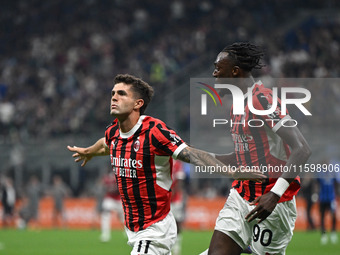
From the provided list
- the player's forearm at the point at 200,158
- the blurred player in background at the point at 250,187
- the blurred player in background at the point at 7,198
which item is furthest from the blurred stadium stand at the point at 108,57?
the player's forearm at the point at 200,158

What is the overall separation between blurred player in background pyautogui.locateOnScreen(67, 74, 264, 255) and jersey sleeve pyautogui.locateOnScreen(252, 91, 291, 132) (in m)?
0.73

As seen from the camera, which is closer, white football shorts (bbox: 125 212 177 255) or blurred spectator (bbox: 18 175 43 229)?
white football shorts (bbox: 125 212 177 255)

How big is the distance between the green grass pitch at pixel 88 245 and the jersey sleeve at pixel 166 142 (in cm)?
781

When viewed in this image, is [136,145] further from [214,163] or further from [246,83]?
[246,83]

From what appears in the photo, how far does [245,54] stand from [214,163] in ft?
4.17

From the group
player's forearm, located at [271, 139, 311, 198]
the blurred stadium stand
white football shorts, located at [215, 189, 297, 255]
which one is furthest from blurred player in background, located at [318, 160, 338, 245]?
player's forearm, located at [271, 139, 311, 198]

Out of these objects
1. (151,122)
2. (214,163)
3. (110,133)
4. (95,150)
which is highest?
(151,122)

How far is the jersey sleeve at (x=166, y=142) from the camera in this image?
6512mm

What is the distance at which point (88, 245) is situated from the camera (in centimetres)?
1688

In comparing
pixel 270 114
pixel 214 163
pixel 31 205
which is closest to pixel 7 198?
pixel 31 205

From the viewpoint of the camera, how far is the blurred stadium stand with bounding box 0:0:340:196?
24.6 m

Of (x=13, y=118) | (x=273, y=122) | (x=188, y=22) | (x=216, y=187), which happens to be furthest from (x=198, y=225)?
(x=273, y=122)

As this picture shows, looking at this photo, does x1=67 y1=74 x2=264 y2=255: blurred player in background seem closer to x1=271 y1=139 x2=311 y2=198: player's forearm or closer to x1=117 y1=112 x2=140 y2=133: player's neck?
x1=117 y1=112 x2=140 y2=133: player's neck

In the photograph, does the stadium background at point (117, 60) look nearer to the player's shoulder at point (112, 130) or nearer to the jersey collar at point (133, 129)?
the player's shoulder at point (112, 130)
